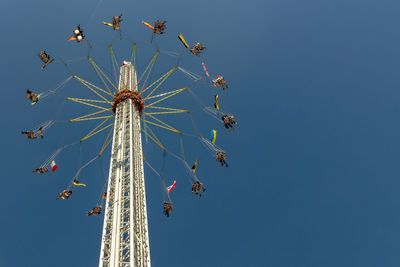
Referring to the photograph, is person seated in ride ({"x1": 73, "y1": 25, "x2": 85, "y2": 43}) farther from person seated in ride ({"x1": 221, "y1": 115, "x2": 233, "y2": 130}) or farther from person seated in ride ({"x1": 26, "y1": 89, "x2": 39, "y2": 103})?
person seated in ride ({"x1": 221, "y1": 115, "x2": 233, "y2": 130})

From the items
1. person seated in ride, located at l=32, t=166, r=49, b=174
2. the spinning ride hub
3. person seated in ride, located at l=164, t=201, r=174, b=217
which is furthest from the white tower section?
person seated in ride, located at l=32, t=166, r=49, b=174

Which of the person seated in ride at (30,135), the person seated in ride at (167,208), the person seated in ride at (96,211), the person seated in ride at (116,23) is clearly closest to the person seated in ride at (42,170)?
the person seated in ride at (30,135)

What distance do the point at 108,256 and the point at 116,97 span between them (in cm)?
2105

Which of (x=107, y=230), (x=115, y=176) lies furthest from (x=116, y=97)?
(x=107, y=230)

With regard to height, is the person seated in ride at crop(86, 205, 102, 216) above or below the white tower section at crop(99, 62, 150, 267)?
above

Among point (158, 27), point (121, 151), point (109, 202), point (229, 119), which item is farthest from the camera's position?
point (158, 27)

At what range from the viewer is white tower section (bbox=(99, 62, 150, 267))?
80.4 ft

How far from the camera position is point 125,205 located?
2873cm

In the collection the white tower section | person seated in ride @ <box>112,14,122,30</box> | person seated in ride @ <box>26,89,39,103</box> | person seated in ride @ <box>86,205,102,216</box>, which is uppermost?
person seated in ride @ <box>112,14,122,30</box>

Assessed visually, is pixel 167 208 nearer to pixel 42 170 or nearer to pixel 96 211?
pixel 96 211

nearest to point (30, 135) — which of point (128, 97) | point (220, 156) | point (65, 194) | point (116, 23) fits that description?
point (65, 194)

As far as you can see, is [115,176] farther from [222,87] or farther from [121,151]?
[222,87]

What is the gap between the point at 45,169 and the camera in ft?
130

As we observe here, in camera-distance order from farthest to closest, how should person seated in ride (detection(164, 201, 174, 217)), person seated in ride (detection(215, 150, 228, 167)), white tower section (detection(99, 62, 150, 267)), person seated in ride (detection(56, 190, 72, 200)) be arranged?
person seated in ride (detection(215, 150, 228, 167))
person seated in ride (detection(164, 201, 174, 217))
person seated in ride (detection(56, 190, 72, 200))
white tower section (detection(99, 62, 150, 267))
